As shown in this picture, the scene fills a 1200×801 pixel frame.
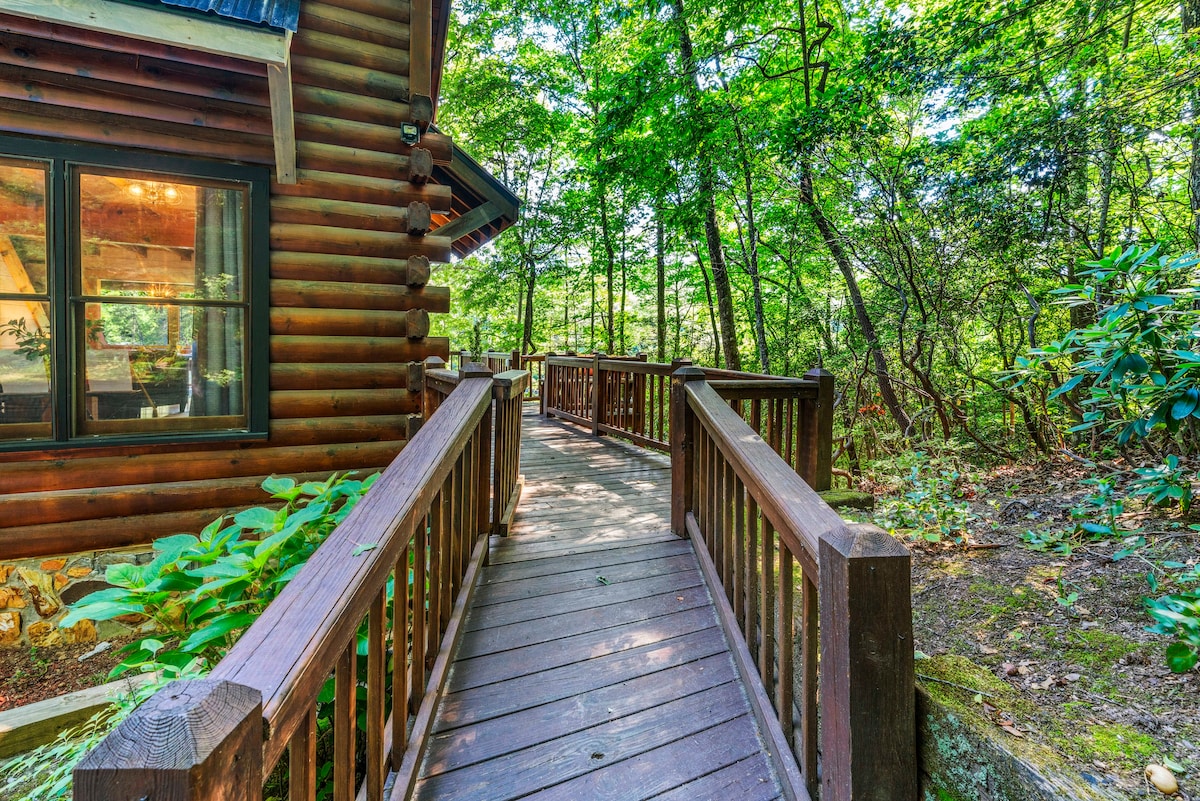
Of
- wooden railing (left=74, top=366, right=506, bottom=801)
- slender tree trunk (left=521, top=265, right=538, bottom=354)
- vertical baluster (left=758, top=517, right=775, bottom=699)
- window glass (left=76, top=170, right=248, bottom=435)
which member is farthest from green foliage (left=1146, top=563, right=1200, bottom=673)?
slender tree trunk (left=521, top=265, right=538, bottom=354)

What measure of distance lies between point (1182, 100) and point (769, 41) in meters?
5.11

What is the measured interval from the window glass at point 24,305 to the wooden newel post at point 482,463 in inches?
96.0

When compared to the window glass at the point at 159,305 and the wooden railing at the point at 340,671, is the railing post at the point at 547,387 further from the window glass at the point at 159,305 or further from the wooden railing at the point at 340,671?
the wooden railing at the point at 340,671

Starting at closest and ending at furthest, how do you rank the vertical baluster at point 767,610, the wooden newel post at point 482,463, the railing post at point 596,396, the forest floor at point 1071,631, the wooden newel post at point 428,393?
the forest floor at point 1071,631 < the vertical baluster at point 767,610 < the wooden newel post at point 482,463 < the wooden newel post at point 428,393 < the railing post at point 596,396

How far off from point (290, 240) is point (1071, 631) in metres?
4.71

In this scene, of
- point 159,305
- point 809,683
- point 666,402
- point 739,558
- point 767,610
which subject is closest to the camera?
point 809,683

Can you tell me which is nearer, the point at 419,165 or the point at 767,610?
the point at 767,610

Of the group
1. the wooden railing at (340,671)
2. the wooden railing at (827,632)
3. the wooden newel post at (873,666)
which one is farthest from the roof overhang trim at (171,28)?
the wooden newel post at (873,666)

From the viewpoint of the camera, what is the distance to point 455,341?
19.2m

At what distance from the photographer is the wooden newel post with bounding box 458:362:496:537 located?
260 centimetres

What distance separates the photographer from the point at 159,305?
3.14 metres

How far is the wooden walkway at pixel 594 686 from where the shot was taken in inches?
62.0

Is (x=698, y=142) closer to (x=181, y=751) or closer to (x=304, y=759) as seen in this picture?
(x=304, y=759)

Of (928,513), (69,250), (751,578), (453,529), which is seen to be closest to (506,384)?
(453,529)
